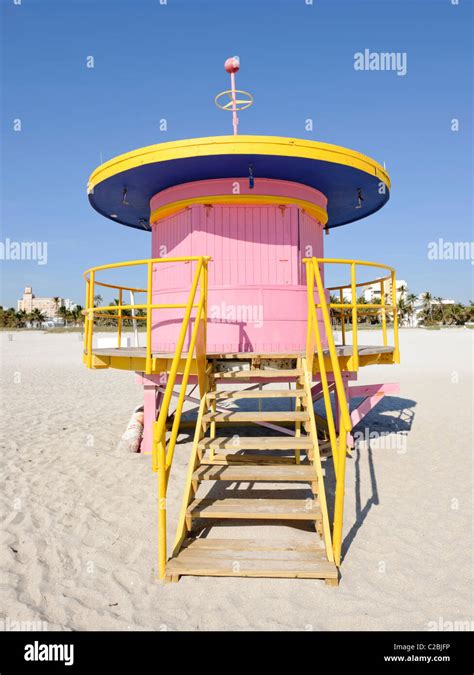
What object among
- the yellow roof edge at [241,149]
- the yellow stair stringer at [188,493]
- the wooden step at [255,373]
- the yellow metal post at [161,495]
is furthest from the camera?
the yellow roof edge at [241,149]

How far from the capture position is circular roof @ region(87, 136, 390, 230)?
5934 millimetres

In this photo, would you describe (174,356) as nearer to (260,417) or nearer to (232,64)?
(260,417)

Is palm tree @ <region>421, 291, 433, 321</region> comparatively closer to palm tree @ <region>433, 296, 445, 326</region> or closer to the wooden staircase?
palm tree @ <region>433, 296, 445, 326</region>

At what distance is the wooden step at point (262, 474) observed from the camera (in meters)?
4.59

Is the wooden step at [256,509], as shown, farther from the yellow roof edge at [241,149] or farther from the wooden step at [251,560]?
the yellow roof edge at [241,149]

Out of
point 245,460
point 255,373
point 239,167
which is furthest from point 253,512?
point 239,167

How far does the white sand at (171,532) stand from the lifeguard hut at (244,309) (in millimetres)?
432

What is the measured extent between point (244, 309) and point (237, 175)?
203 centimetres

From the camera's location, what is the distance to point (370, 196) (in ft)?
27.0

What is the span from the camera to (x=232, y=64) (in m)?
7.46

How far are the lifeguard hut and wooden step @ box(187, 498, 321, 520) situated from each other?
0.8 inches

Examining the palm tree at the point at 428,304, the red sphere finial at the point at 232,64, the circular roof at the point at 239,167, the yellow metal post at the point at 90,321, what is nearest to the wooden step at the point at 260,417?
the yellow metal post at the point at 90,321
